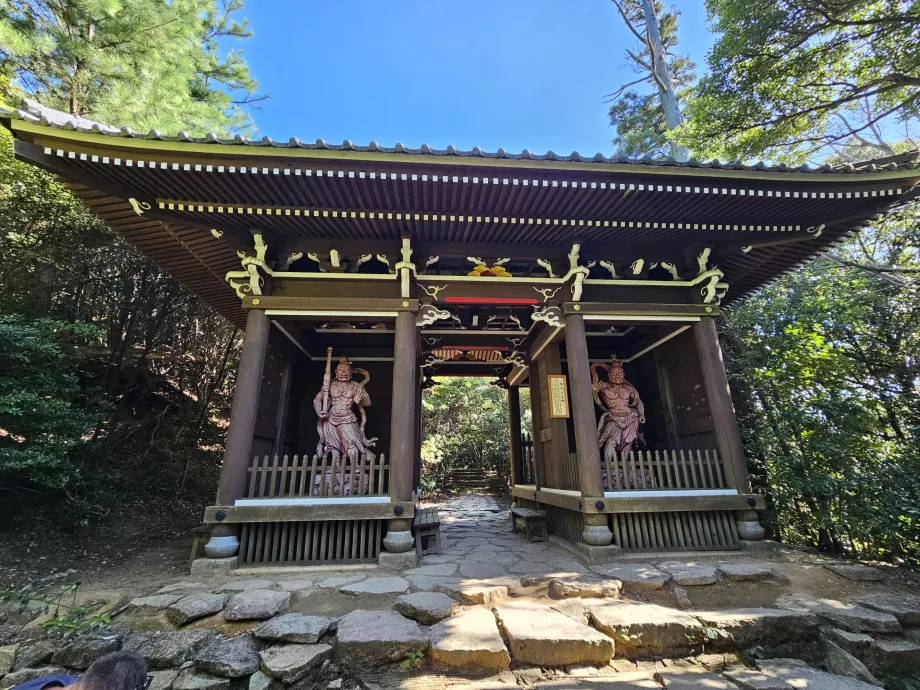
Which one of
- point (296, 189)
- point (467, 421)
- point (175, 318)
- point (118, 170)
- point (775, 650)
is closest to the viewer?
point (775, 650)

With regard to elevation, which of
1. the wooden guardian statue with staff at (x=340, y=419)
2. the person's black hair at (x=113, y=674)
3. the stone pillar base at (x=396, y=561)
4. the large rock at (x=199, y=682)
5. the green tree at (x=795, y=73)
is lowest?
the large rock at (x=199, y=682)

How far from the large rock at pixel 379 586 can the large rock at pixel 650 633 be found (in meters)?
1.62

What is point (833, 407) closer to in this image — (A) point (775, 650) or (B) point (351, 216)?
(A) point (775, 650)

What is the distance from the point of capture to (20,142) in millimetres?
3812

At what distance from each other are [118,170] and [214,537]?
12.7 ft

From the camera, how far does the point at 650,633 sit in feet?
9.20

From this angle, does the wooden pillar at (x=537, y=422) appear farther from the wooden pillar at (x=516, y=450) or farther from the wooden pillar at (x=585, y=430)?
the wooden pillar at (x=585, y=430)

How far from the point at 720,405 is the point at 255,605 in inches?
219

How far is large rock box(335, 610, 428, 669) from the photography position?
2.60m

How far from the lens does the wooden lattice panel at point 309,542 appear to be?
14.3 feet

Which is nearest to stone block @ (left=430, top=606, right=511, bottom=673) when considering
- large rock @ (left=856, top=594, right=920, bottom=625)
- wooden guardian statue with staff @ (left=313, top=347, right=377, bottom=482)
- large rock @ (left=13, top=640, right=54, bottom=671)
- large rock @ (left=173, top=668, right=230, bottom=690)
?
large rock @ (left=173, top=668, right=230, bottom=690)

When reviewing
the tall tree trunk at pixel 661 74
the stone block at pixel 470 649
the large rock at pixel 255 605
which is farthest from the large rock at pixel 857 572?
the tall tree trunk at pixel 661 74

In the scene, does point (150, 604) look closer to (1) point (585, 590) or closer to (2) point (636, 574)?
(1) point (585, 590)

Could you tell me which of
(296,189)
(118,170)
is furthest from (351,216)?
(118,170)
